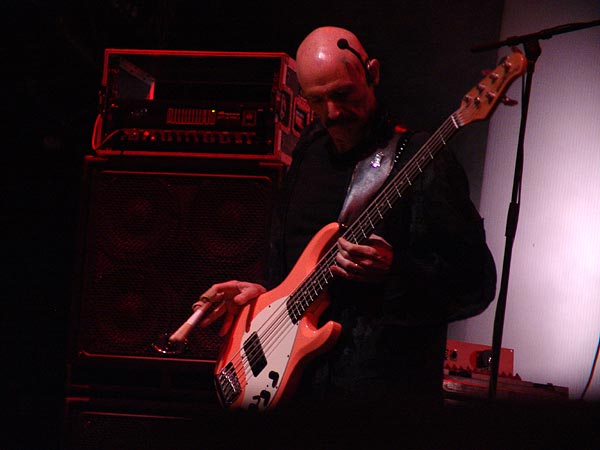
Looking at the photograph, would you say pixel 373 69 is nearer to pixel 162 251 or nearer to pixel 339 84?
pixel 339 84

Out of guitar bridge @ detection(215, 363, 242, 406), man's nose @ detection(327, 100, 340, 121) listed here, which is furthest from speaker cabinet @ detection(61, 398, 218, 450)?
man's nose @ detection(327, 100, 340, 121)

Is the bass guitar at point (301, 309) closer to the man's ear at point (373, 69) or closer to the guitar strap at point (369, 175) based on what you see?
the guitar strap at point (369, 175)

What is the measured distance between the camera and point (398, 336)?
1.83 metres

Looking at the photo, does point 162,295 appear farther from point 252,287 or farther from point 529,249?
point 529,249

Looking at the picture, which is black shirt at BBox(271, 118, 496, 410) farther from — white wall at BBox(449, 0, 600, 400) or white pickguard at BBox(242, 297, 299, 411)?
white wall at BBox(449, 0, 600, 400)

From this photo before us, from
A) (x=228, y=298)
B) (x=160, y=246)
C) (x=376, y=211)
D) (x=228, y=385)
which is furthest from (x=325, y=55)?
(x=160, y=246)

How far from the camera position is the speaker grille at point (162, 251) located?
2730 mm

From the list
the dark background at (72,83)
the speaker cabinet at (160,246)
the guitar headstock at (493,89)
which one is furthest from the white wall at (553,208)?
the guitar headstock at (493,89)

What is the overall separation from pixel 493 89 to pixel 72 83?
2.57 metres

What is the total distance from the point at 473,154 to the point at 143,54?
1.38 meters

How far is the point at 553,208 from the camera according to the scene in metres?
3.13

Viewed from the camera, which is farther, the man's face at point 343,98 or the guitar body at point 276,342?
the man's face at point 343,98

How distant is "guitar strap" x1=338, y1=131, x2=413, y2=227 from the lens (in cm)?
192

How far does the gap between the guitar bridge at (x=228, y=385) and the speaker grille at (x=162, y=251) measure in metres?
0.54
